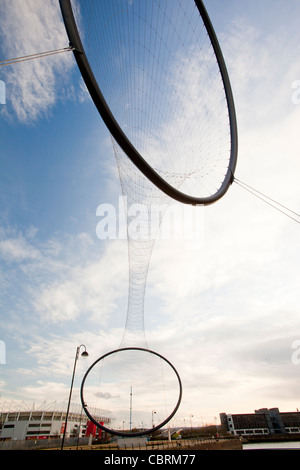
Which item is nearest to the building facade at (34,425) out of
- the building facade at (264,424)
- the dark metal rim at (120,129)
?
the building facade at (264,424)

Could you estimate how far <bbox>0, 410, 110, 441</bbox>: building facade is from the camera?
6769 cm

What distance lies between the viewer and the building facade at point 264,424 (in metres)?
85.8

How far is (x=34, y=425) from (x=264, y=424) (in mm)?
77375

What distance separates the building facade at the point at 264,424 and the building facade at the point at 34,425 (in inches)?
2056

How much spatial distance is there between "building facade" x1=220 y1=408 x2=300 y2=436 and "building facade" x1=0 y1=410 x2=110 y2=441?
5221 centimetres

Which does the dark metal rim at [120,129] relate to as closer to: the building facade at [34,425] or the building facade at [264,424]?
the building facade at [34,425]

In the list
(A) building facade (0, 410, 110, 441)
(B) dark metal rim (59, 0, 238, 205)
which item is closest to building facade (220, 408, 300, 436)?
(A) building facade (0, 410, 110, 441)

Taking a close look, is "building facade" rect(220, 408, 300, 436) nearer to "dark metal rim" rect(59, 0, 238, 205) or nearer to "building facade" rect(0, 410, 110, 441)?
"building facade" rect(0, 410, 110, 441)

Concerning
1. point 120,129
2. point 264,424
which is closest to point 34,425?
point 264,424

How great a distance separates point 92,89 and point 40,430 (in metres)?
95.1
